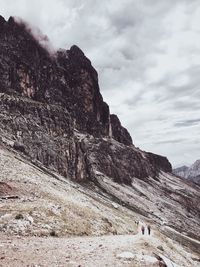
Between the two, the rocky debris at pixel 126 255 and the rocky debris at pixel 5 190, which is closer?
the rocky debris at pixel 126 255

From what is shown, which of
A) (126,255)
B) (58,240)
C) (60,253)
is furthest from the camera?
(58,240)

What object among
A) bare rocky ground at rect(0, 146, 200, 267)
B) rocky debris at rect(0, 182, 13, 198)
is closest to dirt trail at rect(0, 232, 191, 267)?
bare rocky ground at rect(0, 146, 200, 267)

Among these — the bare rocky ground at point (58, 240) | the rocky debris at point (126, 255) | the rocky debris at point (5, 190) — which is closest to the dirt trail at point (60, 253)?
the bare rocky ground at point (58, 240)

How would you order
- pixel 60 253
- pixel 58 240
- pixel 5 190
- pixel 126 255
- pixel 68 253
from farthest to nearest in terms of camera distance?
pixel 5 190 < pixel 58 240 < pixel 126 255 < pixel 68 253 < pixel 60 253

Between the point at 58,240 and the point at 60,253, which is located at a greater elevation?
the point at 58,240

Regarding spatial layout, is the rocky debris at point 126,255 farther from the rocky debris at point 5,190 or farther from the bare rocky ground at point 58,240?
the rocky debris at point 5,190

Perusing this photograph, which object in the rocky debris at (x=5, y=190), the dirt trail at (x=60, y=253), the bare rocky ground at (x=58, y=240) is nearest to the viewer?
the dirt trail at (x=60, y=253)

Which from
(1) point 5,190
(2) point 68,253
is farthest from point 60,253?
(1) point 5,190

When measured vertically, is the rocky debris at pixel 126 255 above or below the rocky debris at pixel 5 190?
below

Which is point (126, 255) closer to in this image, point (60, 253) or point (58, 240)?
point (60, 253)

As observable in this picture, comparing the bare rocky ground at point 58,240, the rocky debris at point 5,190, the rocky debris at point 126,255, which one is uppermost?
the rocky debris at point 5,190

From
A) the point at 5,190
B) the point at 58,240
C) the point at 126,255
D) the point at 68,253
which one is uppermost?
the point at 5,190

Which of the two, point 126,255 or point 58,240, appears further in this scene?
point 58,240

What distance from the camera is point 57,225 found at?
34875 millimetres
